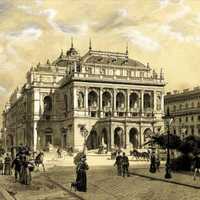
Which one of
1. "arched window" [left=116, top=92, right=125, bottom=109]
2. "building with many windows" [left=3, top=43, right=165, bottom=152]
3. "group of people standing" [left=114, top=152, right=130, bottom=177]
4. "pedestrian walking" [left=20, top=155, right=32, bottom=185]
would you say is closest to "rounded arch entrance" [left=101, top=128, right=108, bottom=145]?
"building with many windows" [left=3, top=43, right=165, bottom=152]

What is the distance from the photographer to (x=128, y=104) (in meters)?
88.4

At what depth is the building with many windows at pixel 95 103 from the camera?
83.2 metres

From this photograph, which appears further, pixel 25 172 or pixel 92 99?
pixel 92 99

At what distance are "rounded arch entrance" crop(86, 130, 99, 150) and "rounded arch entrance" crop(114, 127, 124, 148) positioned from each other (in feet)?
12.4

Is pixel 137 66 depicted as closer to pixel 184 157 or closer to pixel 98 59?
pixel 98 59

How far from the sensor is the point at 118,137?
275 feet

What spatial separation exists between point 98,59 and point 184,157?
61.1 m

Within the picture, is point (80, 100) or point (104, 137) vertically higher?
point (80, 100)

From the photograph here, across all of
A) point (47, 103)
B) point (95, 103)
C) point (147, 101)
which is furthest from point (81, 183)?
point (47, 103)

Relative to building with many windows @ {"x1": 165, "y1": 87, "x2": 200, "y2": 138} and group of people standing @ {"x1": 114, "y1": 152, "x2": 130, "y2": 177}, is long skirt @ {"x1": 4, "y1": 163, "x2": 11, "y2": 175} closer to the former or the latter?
group of people standing @ {"x1": 114, "y1": 152, "x2": 130, "y2": 177}

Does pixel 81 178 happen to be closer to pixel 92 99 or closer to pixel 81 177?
pixel 81 177

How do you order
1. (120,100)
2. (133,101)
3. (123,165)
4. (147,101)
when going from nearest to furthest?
1. (123,165)
2. (120,100)
3. (133,101)
4. (147,101)

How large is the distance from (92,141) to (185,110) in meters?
29.5

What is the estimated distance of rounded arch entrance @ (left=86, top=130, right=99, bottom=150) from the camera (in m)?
85.2
